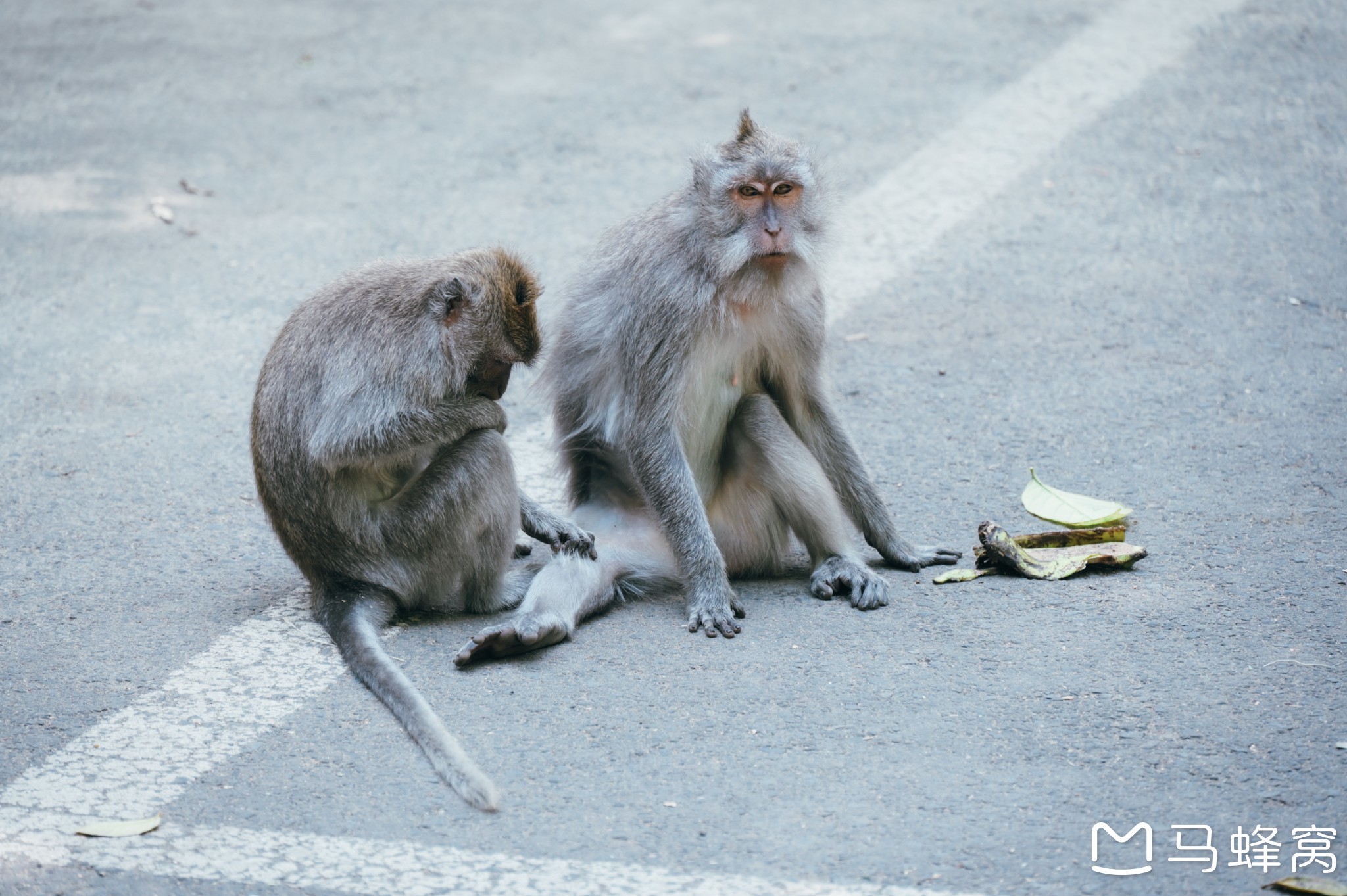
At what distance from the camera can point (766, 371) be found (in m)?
4.92

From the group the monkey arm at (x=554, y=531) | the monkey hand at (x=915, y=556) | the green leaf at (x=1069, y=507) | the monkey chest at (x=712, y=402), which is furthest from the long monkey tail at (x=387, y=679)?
the green leaf at (x=1069, y=507)

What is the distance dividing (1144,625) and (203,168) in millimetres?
5867

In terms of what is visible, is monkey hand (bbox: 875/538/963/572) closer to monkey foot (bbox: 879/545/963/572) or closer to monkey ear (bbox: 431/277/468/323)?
monkey foot (bbox: 879/545/963/572)

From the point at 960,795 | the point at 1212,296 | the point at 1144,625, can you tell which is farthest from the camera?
the point at 1212,296

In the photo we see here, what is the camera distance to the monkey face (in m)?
4.51

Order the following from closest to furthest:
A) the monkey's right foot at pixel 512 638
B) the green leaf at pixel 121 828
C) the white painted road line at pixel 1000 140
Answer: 1. the green leaf at pixel 121 828
2. the monkey's right foot at pixel 512 638
3. the white painted road line at pixel 1000 140

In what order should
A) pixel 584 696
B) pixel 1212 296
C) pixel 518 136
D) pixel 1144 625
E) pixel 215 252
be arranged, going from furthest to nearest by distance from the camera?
pixel 518 136
pixel 215 252
pixel 1212 296
pixel 1144 625
pixel 584 696

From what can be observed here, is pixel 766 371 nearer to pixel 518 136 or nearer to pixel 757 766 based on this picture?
pixel 757 766

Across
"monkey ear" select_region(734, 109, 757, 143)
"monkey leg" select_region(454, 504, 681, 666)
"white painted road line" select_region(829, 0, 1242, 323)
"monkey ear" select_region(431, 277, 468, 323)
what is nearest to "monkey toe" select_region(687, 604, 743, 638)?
"monkey leg" select_region(454, 504, 681, 666)

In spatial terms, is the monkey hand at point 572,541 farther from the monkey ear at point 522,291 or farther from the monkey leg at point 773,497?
the monkey ear at point 522,291

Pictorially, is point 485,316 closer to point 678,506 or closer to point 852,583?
point 678,506

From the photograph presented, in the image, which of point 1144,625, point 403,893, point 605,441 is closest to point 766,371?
point 605,441

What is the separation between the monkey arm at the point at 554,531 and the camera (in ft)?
15.0

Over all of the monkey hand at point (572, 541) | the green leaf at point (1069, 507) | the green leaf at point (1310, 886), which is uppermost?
the monkey hand at point (572, 541)
